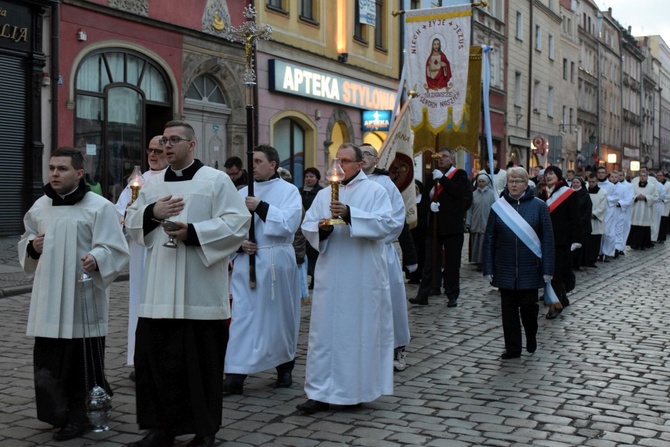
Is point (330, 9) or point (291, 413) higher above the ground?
point (330, 9)

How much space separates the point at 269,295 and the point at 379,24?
77.9ft

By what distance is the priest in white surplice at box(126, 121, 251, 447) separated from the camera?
5328 mm

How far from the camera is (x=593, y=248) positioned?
17.8 metres

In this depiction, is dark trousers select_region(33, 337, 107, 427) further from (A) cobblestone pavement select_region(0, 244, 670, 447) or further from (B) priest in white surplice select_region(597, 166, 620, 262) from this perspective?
(B) priest in white surplice select_region(597, 166, 620, 262)

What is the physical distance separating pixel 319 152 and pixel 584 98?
39049 mm

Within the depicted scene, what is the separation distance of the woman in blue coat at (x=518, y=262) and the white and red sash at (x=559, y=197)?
8.78 ft

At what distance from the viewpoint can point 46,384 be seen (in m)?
5.64

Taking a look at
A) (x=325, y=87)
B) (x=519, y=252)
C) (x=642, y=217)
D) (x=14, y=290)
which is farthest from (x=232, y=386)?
(x=325, y=87)

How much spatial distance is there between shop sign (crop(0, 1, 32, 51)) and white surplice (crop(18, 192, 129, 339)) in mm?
11607

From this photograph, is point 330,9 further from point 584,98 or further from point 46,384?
point 584,98

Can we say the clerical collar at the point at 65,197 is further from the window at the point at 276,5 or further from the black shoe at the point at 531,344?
the window at the point at 276,5

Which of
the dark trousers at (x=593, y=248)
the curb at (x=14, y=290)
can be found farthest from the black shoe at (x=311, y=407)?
the dark trousers at (x=593, y=248)

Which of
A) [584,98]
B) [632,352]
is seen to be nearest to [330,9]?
[632,352]

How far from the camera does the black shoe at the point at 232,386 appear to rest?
690cm
